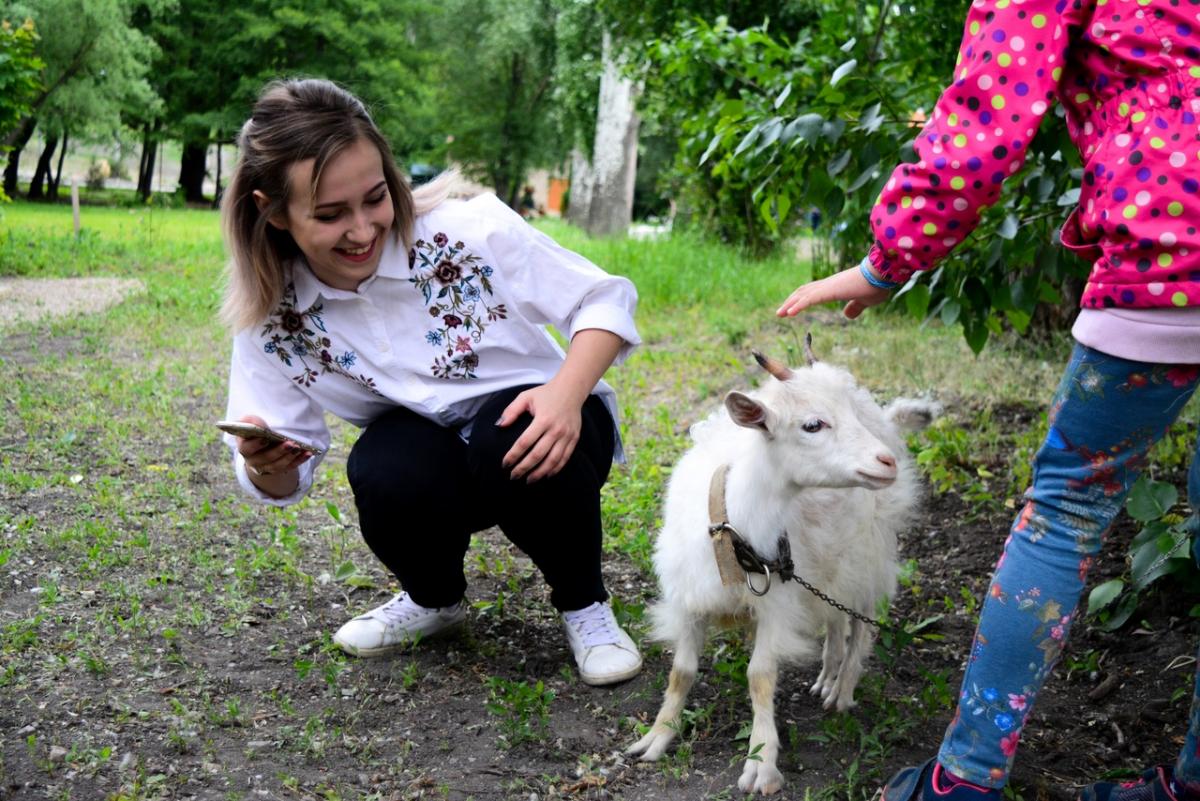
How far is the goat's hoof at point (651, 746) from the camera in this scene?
8.54 ft

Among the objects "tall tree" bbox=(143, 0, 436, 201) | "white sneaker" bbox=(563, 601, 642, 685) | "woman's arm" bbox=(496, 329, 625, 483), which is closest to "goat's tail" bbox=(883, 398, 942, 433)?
"woman's arm" bbox=(496, 329, 625, 483)

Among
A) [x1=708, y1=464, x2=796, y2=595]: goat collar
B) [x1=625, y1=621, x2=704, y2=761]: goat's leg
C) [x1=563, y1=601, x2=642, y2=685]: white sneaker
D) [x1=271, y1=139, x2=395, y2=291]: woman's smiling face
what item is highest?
[x1=271, y1=139, x2=395, y2=291]: woman's smiling face

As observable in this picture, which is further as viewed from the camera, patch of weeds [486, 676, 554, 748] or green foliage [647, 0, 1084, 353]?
green foliage [647, 0, 1084, 353]

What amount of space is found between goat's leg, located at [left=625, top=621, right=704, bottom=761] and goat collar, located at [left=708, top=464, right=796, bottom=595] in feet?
0.65

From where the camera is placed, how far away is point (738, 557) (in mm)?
2588

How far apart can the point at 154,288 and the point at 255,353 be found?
6.89m

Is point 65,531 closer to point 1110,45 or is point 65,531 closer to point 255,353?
point 255,353

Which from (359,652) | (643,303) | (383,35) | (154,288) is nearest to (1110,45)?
(359,652)

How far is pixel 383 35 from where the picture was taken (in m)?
30.4

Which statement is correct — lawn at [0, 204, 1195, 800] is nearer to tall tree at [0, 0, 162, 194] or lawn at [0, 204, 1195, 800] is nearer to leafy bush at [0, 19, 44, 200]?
leafy bush at [0, 19, 44, 200]

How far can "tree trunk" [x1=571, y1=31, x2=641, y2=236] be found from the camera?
685 inches

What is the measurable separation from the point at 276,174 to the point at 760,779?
5.63 feet

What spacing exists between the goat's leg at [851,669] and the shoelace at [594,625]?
0.57 m

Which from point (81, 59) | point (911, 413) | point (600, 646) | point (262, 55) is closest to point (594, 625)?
point (600, 646)
